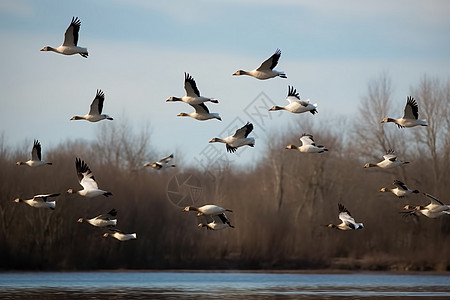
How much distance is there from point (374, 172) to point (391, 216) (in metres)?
8.05

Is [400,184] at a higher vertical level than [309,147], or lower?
lower

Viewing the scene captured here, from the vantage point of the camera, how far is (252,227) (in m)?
55.8

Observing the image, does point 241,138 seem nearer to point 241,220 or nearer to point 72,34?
point 72,34

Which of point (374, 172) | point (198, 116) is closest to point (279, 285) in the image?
point (198, 116)

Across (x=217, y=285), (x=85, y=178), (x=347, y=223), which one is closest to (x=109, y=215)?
(x=85, y=178)

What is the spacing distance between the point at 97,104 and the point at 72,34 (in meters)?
2.60

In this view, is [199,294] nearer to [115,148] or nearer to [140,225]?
[140,225]

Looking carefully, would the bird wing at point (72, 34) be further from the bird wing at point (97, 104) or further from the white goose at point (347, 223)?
the white goose at point (347, 223)

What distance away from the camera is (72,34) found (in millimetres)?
31266

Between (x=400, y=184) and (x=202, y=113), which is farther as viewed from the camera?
(x=400, y=184)

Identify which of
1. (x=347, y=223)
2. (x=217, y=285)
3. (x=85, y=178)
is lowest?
(x=217, y=285)

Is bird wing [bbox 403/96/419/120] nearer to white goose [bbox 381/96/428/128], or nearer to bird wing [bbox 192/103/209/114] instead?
white goose [bbox 381/96/428/128]

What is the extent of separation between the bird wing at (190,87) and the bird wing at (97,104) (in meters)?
3.03

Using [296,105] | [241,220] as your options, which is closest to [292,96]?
[296,105]
